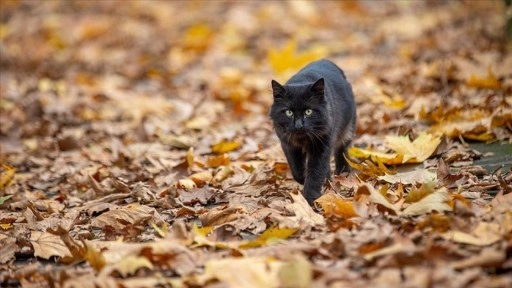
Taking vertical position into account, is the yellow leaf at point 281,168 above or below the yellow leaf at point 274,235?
below

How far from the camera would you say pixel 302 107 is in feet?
14.0

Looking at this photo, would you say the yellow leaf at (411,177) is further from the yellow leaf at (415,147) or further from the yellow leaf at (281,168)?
the yellow leaf at (281,168)

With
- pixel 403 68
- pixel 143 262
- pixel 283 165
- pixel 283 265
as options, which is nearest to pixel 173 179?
pixel 283 165

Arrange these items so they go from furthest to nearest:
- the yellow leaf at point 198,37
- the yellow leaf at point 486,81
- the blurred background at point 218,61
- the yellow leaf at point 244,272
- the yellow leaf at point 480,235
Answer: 1. the yellow leaf at point 198,37
2. the blurred background at point 218,61
3. the yellow leaf at point 486,81
4. the yellow leaf at point 480,235
5. the yellow leaf at point 244,272

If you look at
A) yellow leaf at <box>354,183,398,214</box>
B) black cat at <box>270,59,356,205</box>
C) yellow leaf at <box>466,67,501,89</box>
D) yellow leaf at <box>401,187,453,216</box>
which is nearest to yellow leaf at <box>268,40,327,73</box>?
yellow leaf at <box>466,67,501,89</box>

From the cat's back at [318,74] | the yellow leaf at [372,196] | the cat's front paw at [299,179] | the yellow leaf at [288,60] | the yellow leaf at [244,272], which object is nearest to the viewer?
the yellow leaf at [244,272]

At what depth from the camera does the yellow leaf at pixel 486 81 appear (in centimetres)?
604

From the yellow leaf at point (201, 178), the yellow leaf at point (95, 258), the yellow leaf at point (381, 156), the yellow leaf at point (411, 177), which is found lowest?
the yellow leaf at point (201, 178)

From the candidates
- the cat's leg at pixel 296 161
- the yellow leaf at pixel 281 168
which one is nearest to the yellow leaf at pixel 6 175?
the yellow leaf at pixel 281 168

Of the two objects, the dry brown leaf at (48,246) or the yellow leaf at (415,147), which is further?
the yellow leaf at (415,147)

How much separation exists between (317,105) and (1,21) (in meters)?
8.24

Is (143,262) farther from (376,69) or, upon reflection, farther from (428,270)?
(376,69)

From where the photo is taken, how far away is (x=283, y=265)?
8.49ft

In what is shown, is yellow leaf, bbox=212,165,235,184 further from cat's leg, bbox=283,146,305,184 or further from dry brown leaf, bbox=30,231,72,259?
dry brown leaf, bbox=30,231,72,259
